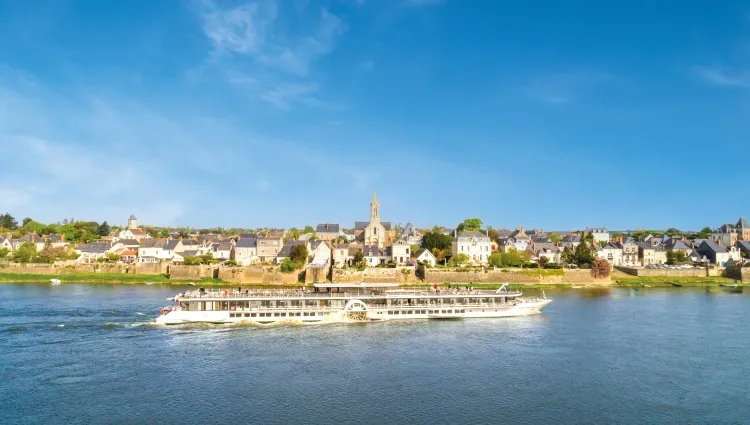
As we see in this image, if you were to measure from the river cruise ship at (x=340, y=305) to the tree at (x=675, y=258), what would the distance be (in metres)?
54.6

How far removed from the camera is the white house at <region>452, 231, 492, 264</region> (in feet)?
294

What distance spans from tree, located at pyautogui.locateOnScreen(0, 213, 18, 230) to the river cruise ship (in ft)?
439

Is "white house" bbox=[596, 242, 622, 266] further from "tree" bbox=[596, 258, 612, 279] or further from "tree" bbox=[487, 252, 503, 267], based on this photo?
"tree" bbox=[487, 252, 503, 267]

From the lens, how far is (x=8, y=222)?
15262 centimetres

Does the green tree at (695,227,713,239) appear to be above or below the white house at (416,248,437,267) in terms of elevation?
above

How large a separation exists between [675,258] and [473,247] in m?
36.0

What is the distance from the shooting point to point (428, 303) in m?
49.2

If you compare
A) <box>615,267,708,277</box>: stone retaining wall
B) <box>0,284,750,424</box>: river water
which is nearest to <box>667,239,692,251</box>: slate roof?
<box>615,267,708,277</box>: stone retaining wall

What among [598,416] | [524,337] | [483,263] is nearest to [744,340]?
[524,337]

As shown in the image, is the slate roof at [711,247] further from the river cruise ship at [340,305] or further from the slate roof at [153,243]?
the slate roof at [153,243]

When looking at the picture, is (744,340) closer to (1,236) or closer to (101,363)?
(101,363)

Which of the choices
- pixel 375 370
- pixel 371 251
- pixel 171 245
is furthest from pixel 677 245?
pixel 171 245

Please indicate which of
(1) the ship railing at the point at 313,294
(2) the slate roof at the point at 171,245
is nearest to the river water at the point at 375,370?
(1) the ship railing at the point at 313,294

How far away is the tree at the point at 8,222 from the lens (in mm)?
151025
